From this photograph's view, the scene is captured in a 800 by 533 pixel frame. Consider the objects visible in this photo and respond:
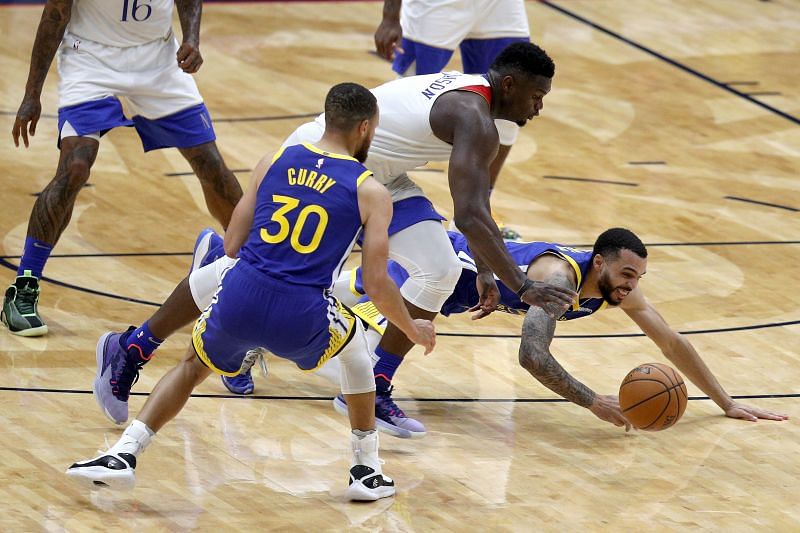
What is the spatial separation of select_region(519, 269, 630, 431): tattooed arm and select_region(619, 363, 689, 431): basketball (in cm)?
7

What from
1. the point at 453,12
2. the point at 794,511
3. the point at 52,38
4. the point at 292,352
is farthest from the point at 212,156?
the point at 794,511

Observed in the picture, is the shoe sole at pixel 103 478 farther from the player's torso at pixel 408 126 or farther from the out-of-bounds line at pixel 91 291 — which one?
the out-of-bounds line at pixel 91 291

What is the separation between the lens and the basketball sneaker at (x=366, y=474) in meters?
5.03

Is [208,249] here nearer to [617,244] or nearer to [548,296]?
[548,296]

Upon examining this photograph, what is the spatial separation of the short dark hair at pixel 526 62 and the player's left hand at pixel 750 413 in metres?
1.63

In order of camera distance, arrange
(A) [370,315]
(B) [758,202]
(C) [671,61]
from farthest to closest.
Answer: (C) [671,61] → (B) [758,202] → (A) [370,315]

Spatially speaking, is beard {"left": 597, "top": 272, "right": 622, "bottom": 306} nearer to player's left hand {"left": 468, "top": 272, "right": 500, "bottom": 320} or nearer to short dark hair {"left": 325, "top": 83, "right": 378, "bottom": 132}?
player's left hand {"left": 468, "top": 272, "right": 500, "bottom": 320}

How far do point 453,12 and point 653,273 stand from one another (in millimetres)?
1835

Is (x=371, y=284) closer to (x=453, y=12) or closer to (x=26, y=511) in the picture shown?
(x=26, y=511)

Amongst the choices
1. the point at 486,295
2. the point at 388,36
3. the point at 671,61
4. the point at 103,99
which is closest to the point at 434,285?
the point at 486,295

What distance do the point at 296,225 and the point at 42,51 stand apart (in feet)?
8.13

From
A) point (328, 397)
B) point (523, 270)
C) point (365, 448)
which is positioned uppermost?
point (523, 270)

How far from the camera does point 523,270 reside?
5922 mm

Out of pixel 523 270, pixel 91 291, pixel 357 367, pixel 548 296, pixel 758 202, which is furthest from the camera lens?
pixel 758 202
